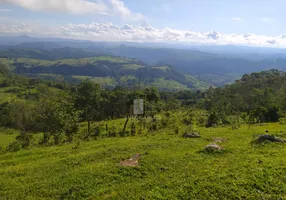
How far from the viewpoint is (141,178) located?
1480 cm

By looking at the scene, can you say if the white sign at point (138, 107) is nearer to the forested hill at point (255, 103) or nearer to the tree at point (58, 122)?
the tree at point (58, 122)

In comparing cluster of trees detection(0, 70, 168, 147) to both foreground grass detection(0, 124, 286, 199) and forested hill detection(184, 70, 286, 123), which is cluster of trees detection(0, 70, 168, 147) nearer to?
foreground grass detection(0, 124, 286, 199)

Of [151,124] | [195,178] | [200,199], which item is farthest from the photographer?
[151,124]

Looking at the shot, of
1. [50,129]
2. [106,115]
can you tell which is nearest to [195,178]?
[50,129]

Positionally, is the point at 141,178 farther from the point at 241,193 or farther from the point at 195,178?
the point at 241,193

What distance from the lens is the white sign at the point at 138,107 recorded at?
44.3 m

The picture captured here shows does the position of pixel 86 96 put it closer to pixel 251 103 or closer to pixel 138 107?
pixel 138 107

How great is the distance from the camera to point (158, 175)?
49.0 feet

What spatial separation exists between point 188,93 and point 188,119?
421ft

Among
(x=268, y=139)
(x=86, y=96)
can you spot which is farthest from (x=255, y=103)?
(x=268, y=139)

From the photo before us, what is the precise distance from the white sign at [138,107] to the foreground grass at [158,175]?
23876mm

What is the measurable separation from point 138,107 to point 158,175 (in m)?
31.3

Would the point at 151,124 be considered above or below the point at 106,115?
above

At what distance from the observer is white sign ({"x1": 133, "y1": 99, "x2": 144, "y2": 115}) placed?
145 feet
